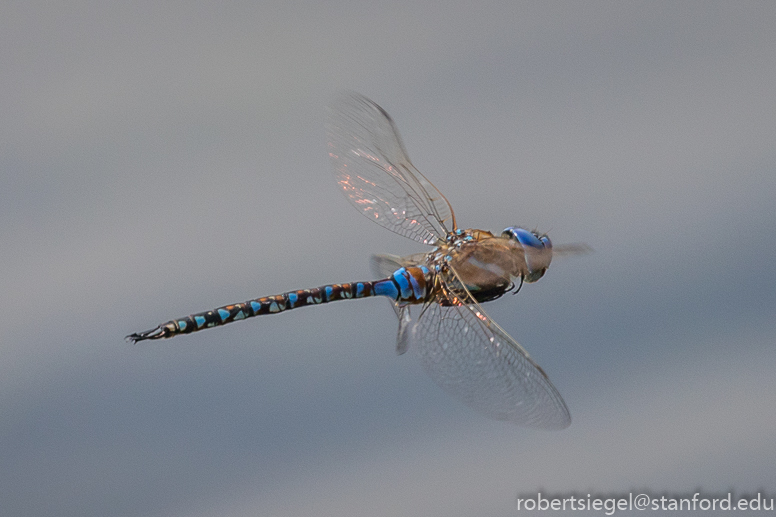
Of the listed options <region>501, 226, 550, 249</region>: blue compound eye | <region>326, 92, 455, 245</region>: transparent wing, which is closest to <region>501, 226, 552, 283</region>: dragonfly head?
<region>501, 226, 550, 249</region>: blue compound eye

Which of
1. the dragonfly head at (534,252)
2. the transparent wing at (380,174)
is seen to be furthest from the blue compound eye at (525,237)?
the transparent wing at (380,174)

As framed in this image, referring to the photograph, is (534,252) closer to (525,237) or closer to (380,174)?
(525,237)

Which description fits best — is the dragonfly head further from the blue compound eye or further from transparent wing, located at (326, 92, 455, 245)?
transparent wing, located at (326, 92, 455, 245)

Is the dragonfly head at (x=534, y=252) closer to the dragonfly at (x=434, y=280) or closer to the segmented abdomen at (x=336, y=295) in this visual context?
the dragonfly at (x=434, y=280)

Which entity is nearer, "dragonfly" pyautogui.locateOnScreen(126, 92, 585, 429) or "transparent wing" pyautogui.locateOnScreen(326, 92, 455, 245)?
"dragonfly" pyautogui.locateOnScreen(126, 92, 585, 429)

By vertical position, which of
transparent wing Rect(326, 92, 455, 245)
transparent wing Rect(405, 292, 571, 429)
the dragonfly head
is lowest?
transparent wing Rect(405, 292, 571, 429)

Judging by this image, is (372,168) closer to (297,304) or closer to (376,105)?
(376,105)

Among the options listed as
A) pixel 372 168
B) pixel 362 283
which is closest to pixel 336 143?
pixel 372 168
